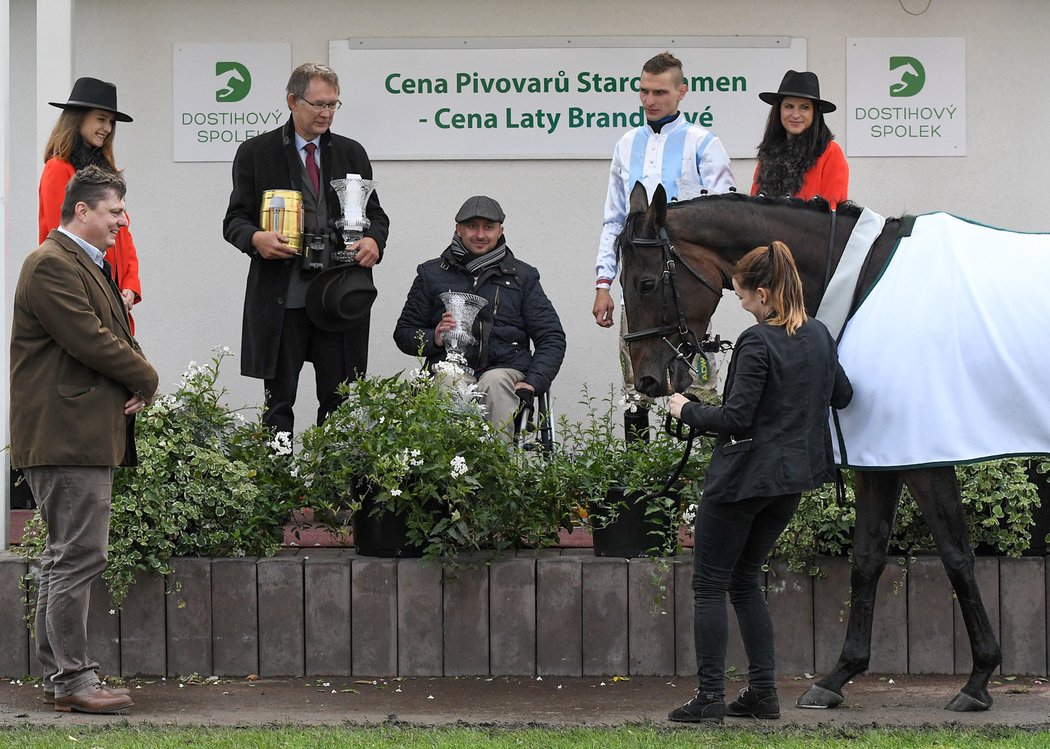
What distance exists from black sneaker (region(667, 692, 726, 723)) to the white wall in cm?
393

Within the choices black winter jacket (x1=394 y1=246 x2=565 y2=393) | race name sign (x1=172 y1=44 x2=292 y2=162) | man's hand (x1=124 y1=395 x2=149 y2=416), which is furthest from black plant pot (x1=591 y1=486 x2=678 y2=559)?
race name sign (x1=172 y1=44 x2=292 y2=162)

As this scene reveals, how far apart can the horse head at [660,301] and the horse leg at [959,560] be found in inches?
36.4

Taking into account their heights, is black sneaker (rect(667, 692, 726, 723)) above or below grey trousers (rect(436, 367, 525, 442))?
below

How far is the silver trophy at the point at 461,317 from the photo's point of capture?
7227 millimetres

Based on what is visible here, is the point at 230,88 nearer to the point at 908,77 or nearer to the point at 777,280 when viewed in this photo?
the point at 908,77

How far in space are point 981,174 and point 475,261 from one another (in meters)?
3.36

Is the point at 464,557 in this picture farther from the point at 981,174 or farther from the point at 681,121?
the point at 981,174

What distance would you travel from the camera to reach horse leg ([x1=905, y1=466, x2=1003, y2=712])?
5.11 m

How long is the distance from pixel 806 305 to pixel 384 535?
196 cm

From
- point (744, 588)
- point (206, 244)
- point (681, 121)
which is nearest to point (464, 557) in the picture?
point (744, 588)

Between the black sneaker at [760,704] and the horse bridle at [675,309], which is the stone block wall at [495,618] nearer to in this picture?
the black sneaker at [760,704]

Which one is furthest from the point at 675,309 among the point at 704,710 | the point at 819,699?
the point at 819,699

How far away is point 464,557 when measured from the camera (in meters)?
5.80

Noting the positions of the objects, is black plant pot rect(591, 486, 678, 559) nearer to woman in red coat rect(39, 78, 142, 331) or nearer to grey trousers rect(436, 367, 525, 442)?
grey trousers rect(436, 367, 525, 442)
